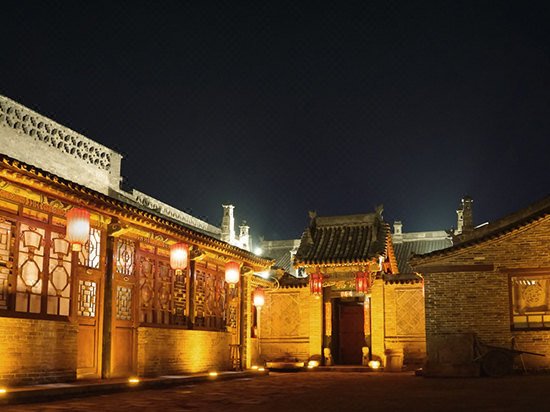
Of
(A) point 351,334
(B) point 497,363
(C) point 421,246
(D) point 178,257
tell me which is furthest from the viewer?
(C) point 421,246

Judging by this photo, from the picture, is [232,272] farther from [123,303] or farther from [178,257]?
[123,303]

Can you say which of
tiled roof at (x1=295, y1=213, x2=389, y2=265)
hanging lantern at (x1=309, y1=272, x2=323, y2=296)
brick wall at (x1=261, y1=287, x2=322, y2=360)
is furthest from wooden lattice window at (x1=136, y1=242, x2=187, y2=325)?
tiled roof at (x1=295, y1=213, x2=389, y2=265)

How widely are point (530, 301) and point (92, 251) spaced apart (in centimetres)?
1157

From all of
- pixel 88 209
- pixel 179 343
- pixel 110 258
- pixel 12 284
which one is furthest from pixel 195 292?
pixel 12 284

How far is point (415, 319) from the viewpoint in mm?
22703

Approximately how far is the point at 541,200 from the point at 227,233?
823 inches

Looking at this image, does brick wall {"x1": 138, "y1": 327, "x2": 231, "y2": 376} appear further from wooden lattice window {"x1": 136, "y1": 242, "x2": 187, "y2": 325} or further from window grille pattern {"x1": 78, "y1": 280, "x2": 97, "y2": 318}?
window grille pattern {"x1": 78, "y1": 280, "x2": 97, "y2": 318}

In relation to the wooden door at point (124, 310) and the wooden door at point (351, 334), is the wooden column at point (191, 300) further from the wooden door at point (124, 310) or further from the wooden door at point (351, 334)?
the wooden door at point (351, 334)

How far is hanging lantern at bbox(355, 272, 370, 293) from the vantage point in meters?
22.9

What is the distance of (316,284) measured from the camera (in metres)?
23.7

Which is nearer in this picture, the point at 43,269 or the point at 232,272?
the point at 43,269

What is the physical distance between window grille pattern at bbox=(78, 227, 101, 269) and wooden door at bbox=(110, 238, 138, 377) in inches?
15.5

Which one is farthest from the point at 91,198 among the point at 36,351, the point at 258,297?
the point at 258,297

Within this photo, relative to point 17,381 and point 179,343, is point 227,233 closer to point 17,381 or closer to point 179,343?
point 179,343
